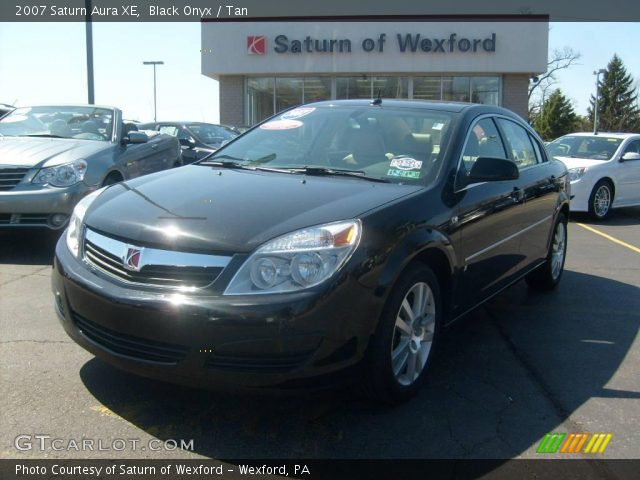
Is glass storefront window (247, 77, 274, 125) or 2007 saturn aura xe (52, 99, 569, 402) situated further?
glass storefront window (247, 77, 274, 125)

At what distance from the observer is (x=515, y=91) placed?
25031 millimetres

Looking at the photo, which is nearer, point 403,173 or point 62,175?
point 403,173

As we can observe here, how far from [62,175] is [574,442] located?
5318 mm

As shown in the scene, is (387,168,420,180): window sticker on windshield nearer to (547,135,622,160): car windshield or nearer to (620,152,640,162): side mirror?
(547,135,622,160): car windshield

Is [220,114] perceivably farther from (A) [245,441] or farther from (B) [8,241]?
(A) [245,441]

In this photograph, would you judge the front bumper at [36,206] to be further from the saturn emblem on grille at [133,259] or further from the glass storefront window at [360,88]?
the glass storefront window at [360,88]

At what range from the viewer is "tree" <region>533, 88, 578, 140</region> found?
63.5 meters

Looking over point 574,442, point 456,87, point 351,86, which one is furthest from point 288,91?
point 574,442

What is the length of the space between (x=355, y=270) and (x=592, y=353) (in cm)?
223

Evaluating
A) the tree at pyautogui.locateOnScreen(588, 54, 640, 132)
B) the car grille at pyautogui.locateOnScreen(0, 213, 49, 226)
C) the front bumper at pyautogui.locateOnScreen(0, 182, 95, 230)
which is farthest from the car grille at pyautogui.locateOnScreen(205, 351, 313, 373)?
the tree at pyautogui.locateOnScreen(588, 54, 640, 132)

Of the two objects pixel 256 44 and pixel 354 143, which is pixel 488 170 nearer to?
pixel 354 143

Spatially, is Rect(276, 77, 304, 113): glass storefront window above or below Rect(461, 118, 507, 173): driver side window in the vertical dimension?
above

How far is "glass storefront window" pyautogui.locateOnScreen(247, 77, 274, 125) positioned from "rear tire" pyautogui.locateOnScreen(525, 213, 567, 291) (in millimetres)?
20743

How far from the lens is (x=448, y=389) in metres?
3.53
